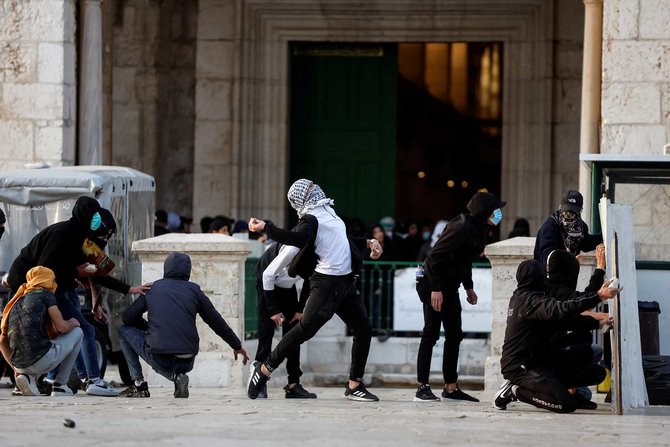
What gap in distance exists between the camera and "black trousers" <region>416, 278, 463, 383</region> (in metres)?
13.0

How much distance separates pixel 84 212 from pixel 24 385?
56.0 inches

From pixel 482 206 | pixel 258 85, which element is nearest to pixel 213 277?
pixel 482 206

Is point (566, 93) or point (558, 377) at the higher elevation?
point (566, 93)

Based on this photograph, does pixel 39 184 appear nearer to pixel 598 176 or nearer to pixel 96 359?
pixel 96 359

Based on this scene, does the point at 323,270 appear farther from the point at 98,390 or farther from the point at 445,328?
the point at 98,390

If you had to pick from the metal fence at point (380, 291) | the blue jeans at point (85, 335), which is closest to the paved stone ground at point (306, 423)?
the blue jeans at point (85, 335)

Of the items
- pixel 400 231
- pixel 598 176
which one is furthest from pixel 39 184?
pixel 400 231

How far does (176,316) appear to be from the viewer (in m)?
12.8

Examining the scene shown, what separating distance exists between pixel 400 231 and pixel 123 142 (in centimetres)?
369

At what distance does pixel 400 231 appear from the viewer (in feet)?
69.4

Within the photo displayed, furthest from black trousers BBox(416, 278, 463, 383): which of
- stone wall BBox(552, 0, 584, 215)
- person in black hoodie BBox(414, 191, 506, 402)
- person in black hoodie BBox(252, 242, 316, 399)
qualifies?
stone wall BBox(552, 0, 584, 215)

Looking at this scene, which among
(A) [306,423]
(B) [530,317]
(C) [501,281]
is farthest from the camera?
(C) [501,281]

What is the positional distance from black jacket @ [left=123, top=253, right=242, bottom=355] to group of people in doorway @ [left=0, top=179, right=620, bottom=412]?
0.4 inches

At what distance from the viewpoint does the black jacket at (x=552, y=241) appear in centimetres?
1284
